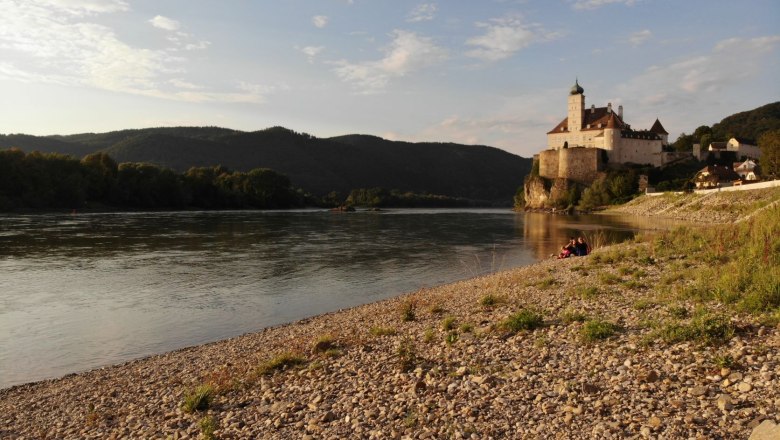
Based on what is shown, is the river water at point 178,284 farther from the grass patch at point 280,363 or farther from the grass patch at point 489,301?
the grass patch at point 489,301

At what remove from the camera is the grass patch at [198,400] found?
792 centimetres

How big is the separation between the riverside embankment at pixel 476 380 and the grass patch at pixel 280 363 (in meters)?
0.03

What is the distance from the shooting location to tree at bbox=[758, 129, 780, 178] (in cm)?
6550

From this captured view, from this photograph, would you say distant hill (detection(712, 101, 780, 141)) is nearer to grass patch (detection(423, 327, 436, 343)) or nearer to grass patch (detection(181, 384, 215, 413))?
grass patch (detection(423, 327, 436, 343))

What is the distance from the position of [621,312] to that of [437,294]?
23.2 ft

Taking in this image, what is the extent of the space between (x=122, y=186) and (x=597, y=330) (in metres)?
107

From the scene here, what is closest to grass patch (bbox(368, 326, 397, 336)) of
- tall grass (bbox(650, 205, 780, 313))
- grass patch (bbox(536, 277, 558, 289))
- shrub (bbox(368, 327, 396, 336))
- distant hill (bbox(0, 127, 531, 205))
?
shrub (bbox(368, 327, 396, 336))

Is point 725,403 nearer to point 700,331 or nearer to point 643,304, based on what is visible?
point 700,331

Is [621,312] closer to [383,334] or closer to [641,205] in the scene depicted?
[383,334]

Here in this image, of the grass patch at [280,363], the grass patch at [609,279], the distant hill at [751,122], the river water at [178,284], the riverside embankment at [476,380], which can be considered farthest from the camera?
the distant hill at [751,122]

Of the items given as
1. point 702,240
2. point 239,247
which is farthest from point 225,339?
point 239,247

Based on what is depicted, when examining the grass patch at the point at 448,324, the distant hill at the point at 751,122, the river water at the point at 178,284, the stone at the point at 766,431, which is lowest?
the river water at the point at 178,284

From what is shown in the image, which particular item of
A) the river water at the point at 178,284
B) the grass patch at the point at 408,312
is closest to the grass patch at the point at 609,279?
the grass patch at the point at 408,312

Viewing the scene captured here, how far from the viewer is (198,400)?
7.98 m
